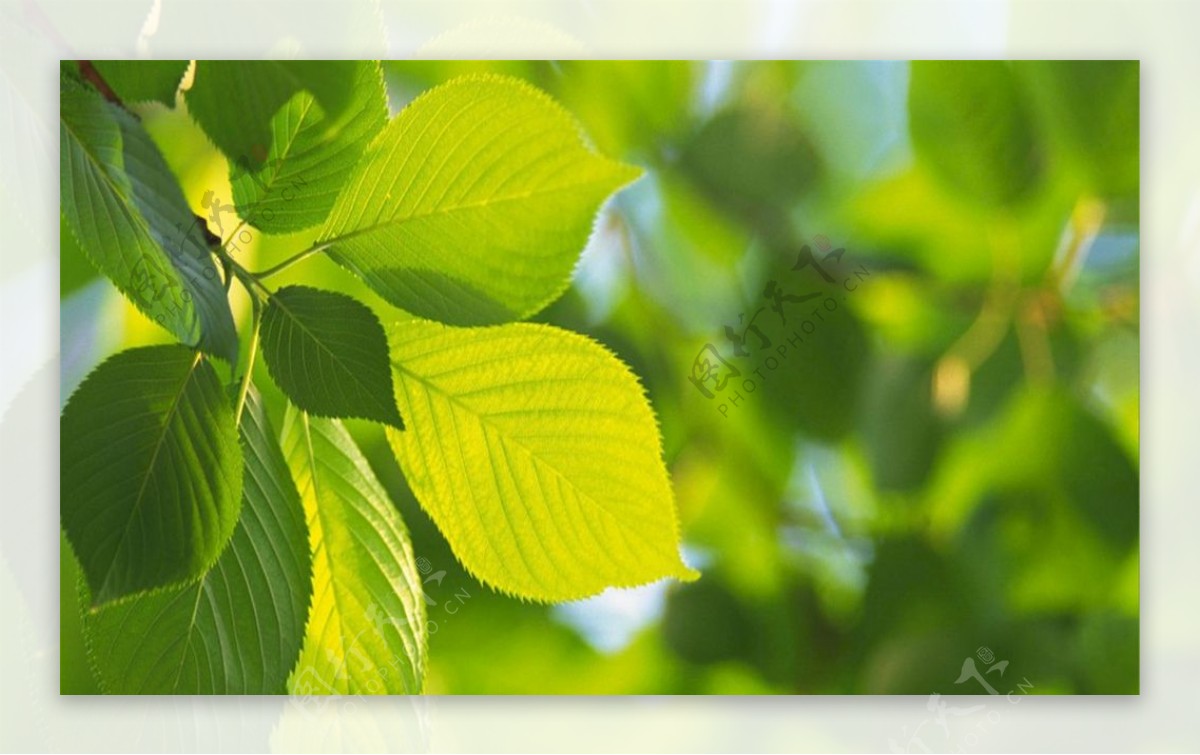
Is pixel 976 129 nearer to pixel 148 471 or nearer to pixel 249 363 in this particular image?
pixel 249 363

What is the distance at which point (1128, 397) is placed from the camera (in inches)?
36.5

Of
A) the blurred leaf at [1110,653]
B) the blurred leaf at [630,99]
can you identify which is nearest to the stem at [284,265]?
the blurred leaf at [630,99]

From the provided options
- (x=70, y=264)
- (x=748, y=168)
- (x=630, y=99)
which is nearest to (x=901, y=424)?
(x=748, y=168)

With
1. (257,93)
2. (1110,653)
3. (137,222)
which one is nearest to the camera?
(257,93)

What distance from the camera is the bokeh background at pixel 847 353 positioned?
0.91 metres

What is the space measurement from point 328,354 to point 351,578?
191 mm

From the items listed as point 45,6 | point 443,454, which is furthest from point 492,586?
point 45,6

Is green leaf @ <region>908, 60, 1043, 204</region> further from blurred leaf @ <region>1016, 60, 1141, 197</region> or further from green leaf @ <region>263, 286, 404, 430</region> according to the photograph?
green leaf @ <region>263, 286, 404, 430</region>

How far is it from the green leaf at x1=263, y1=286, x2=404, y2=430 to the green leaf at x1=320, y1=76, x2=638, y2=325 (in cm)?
4

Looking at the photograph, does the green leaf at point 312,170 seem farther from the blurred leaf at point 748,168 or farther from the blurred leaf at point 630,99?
the blurred leaf at point 748,168

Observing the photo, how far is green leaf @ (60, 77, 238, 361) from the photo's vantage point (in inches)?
32.8

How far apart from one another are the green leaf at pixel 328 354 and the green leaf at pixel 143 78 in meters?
0.18

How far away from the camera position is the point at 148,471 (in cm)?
88

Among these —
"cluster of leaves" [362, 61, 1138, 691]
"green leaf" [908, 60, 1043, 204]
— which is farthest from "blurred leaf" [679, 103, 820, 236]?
"green leaf" [908, 60, 1043, 204]
